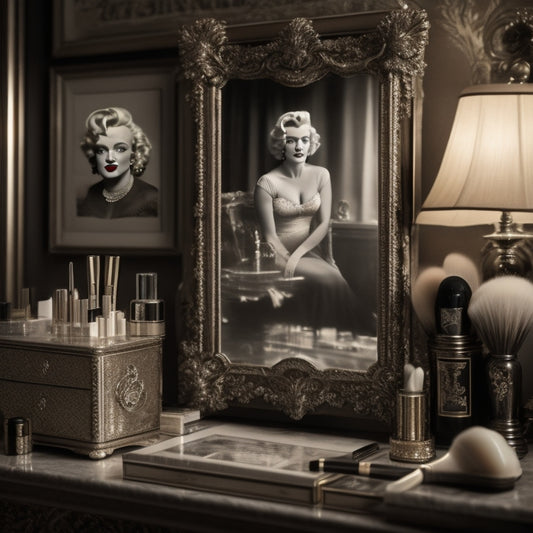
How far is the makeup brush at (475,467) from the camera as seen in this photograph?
49.4 inches

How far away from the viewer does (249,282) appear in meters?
1.76

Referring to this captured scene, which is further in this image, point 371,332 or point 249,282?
point 249,282

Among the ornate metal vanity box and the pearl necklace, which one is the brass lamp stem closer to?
the ornate metal vanity box

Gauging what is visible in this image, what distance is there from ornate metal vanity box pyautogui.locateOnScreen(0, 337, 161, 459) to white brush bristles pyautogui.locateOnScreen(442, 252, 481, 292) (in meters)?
0.56

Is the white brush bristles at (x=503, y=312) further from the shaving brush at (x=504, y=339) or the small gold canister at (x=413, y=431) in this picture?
the small gold canister at (x=413, y=431)

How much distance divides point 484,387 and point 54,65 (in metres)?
1.19

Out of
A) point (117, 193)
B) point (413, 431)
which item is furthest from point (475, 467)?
point (117, 193)

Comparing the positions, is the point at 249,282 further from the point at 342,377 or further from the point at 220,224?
the point at 342,377

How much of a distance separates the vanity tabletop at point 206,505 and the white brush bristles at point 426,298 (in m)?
0.28

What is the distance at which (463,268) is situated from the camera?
1618 millimetres

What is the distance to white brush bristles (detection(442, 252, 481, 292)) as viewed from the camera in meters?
1.61

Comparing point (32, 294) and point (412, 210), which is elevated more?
point (412, 210)

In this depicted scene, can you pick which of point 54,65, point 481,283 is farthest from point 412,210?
point 54,65

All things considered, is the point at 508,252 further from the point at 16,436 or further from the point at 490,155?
the point at 16,436
